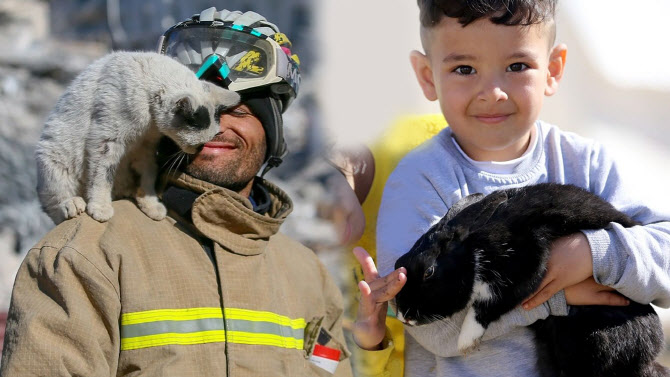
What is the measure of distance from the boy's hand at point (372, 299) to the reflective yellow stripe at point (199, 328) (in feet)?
1.41

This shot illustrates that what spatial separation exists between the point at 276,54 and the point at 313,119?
6.86 m

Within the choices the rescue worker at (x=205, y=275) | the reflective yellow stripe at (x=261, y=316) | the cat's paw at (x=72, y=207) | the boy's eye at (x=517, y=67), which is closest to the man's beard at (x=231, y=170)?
the rescue worker at (x=205, y=275)

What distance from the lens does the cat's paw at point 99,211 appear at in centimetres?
260

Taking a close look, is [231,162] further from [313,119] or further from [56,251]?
[313,119]

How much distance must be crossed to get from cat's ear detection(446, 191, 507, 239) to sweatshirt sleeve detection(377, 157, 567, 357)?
0.38 feet

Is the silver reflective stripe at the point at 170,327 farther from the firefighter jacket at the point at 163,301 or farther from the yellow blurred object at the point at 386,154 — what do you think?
the yellow blurred object at the point at 386,154

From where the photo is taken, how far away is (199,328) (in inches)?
98.3

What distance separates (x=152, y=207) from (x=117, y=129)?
349 mm

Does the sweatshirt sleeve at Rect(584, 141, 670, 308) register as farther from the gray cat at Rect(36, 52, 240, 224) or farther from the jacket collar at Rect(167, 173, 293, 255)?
the gray cat at Rect(36, 52, 240, 224)

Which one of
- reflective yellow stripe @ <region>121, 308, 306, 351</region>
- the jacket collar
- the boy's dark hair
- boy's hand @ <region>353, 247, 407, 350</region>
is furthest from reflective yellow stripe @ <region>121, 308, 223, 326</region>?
the boy's dark hair

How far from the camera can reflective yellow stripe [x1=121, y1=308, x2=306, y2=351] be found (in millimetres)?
2393

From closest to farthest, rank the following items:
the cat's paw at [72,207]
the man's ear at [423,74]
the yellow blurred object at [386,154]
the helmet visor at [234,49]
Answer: the man's ear at [423,74]
the cat's paw at [72,207]
the yellow blurred object at [386,154]
the helmet visor at [234,49]

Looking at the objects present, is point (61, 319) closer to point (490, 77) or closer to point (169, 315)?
point (169, 315)

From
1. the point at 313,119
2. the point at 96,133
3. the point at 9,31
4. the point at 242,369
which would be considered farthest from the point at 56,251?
the point at 9,31
